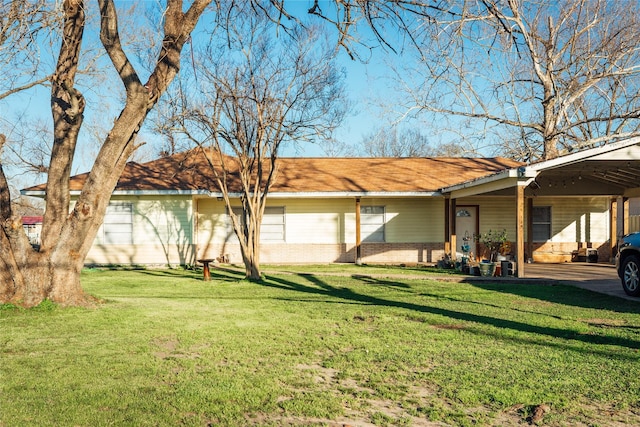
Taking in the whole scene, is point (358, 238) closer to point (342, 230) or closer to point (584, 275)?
point (342, 230)

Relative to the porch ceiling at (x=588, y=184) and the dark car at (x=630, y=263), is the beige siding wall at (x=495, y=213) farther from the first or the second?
the dark car at (x=630, y=263)

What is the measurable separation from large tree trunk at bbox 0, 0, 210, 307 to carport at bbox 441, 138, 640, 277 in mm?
8233

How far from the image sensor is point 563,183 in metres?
19.4

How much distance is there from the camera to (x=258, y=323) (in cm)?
841

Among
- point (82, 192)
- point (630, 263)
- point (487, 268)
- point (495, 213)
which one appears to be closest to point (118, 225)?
point (82, 192)

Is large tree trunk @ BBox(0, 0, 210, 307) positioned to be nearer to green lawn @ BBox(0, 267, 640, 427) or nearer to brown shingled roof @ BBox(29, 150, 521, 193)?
green lawn @ BBox(0, 267, 640, 427)

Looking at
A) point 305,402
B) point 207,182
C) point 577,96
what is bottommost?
point 305,402

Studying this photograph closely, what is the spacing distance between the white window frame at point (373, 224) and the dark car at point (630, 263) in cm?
1033

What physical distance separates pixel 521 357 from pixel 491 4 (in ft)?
13.3

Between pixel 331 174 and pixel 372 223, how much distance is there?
262 centimetres

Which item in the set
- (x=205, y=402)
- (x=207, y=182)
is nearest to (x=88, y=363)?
(x=205, y=402)

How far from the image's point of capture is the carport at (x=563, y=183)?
1252 cm

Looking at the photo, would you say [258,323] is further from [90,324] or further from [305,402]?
[305,402]

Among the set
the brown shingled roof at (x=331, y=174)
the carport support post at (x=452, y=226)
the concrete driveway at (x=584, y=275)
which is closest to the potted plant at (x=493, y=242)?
the carport support post at (x=452, y=226)
